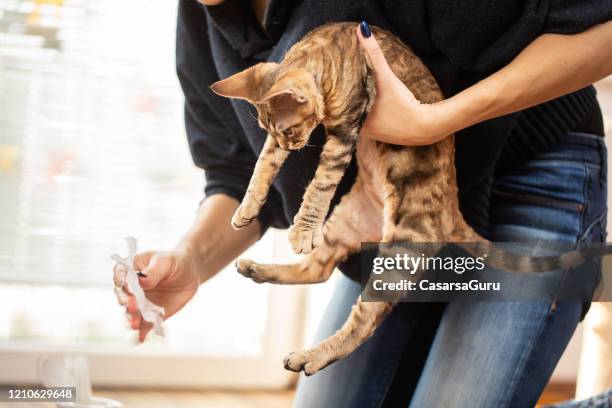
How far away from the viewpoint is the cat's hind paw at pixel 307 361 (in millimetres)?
586

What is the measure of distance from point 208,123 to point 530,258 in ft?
1.18

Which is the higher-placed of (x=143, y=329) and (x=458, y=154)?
(x=458, y=154)

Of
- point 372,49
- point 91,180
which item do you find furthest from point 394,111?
point 91,180

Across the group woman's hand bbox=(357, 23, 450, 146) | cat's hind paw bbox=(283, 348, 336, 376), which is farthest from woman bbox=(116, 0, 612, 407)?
cat's hind paw bbox=(283, 348, 336, 376)

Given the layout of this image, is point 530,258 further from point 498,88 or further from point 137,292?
point 137,292

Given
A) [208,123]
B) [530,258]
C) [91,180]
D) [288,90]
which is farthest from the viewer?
[91,180]

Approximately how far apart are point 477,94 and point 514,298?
207 millimetres

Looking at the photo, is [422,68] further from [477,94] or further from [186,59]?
[186,59]

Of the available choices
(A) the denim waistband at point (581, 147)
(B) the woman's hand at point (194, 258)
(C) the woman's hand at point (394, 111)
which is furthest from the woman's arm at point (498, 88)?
(B) the woman's hand at point (194, 258)

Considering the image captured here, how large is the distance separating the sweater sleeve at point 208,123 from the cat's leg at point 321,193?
97 millimetres

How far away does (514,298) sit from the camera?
65 centimetres

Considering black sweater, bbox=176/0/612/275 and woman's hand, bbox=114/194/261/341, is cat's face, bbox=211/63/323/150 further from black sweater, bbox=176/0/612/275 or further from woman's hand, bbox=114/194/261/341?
woman's hand, bbox=114/194/261/341

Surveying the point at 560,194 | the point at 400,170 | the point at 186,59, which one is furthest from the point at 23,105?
the point at 560,194

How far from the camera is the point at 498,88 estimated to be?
1.83ft
